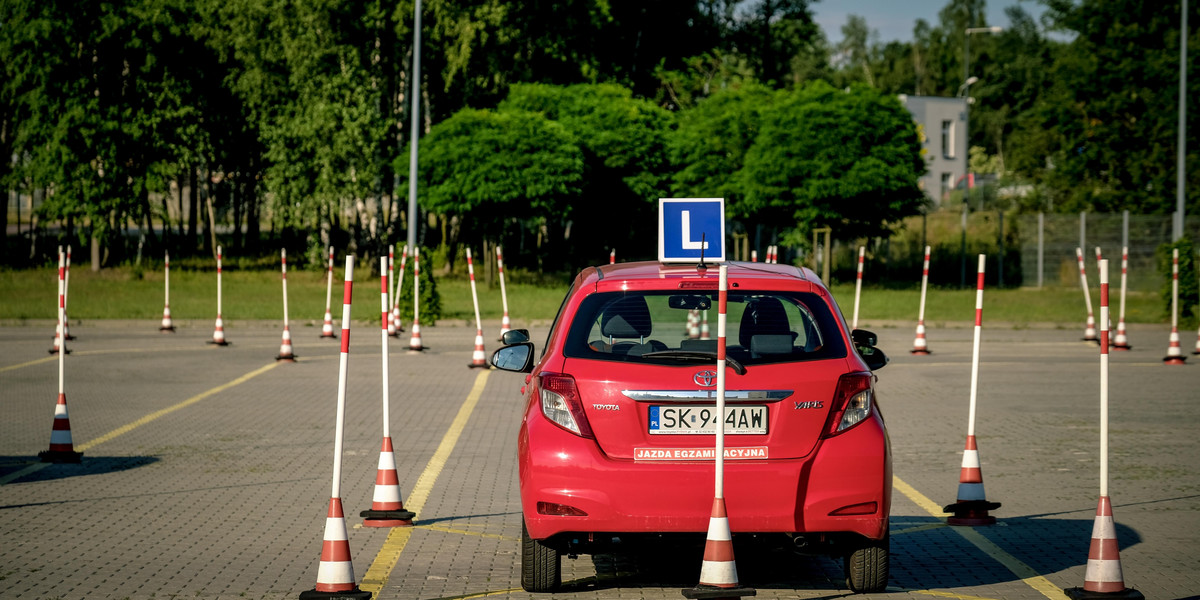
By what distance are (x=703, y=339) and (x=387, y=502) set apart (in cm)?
274

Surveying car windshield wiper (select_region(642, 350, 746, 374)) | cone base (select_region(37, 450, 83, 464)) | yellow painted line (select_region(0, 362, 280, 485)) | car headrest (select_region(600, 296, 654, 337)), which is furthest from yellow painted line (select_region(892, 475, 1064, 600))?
yellow painted line (select_region(0, 362, 280, 485))

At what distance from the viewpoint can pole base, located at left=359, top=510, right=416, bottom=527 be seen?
8.16 metres

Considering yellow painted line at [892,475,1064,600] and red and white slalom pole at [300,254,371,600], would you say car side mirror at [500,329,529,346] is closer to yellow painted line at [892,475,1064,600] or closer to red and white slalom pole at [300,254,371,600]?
red and white slalom pole at [300,254,371,600]

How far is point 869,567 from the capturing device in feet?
20.7

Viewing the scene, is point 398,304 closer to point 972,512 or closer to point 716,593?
point 972,512

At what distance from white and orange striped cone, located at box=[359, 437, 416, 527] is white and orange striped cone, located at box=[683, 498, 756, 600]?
2639 mm

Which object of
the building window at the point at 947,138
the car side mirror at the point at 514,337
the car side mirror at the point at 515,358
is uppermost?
the building window at the point at 947,138

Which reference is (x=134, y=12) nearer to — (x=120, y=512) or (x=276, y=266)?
(x=276, y=266)

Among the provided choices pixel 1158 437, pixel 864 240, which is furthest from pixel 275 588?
pixel 864 240

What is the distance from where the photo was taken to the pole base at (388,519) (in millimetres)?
8156

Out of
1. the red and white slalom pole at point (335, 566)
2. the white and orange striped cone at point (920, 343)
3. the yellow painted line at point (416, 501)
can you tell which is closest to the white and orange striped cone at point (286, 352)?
the yellow painted line at point (416, 501)

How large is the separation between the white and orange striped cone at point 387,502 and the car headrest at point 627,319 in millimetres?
2081

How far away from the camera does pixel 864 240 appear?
163 feet

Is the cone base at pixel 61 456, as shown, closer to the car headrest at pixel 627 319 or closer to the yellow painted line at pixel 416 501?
the yellow painted line at pixel 416 501
